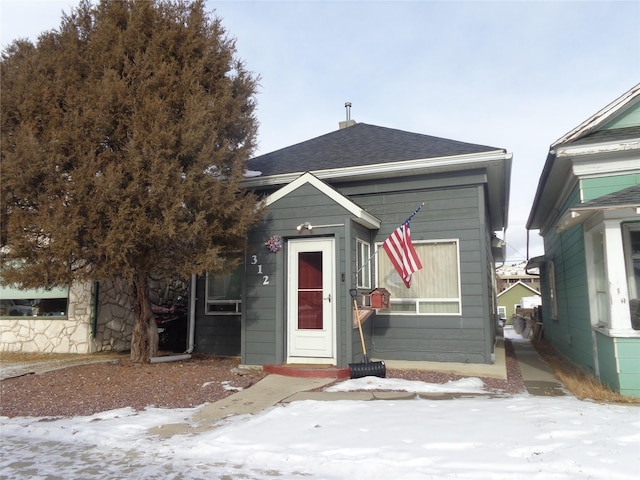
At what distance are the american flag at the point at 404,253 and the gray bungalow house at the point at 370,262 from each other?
64cm

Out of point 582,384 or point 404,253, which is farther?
point 404,253

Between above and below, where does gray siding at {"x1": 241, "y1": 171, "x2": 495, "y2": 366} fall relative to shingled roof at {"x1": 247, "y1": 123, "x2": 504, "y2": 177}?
below

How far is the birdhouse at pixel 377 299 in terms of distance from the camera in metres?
7.84

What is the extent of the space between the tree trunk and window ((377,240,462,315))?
438 cm

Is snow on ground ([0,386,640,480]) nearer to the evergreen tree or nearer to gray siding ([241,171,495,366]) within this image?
the evergreen tree

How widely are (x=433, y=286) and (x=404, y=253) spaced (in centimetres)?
139

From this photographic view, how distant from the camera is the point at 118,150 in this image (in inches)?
274

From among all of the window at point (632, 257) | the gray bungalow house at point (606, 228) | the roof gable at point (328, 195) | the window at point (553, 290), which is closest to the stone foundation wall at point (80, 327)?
the roof gable at point (328, 195)

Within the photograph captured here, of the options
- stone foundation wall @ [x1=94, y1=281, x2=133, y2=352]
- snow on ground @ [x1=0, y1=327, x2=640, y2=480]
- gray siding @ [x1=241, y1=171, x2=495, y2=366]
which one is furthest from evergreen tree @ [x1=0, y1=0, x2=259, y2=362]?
stone foundation wall @ [x1=94, y1=281, x2=133, y2=352]

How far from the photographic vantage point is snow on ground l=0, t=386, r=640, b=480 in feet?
11.3

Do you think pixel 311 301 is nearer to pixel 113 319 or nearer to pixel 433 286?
pixel 433 286

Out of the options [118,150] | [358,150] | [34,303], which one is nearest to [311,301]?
[358,150]

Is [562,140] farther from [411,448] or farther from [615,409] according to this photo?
[411,448]

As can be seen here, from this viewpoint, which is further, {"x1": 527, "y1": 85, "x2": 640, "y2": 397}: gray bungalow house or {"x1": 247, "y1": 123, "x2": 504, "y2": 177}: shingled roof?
{"x1": 247, "y1": 123, "x2": 504, "y2": 177}: shingled roof
